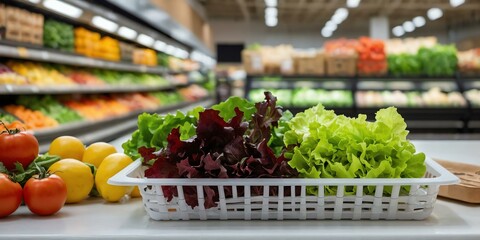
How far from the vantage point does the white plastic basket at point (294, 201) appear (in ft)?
4.05

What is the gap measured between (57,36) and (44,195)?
4347 millimetres

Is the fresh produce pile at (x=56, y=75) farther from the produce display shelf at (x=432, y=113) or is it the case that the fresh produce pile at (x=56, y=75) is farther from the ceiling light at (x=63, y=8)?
the produce display shelf at (x=432, y=113)

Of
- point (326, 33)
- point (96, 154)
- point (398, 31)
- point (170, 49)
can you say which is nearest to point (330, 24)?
point (326, 33)

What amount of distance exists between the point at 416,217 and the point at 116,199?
84cm

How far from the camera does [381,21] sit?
17.8 metres

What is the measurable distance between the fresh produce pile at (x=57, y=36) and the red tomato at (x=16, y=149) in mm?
3955

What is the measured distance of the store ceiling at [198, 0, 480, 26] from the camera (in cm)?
1623

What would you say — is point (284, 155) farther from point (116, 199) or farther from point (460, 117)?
point (460, 117)

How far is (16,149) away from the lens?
148 centimetres

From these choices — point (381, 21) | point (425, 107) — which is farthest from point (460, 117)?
point (381, 21)

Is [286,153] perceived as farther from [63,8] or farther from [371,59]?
[371,59]

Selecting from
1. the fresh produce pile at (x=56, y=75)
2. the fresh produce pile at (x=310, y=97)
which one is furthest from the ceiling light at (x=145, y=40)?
the fresh produce pile at (x=310, y=97)

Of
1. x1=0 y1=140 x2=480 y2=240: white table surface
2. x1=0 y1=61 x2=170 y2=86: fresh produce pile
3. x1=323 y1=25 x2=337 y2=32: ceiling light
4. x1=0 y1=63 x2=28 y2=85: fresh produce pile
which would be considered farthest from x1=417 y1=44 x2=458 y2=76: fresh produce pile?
x1=323 y1=25 x2=337 y2=32: ceiling light

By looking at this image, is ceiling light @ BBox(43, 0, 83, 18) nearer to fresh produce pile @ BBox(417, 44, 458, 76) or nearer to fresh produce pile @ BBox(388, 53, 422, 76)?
fresh produce pile @ BBox(388, 53, 422, 76)
